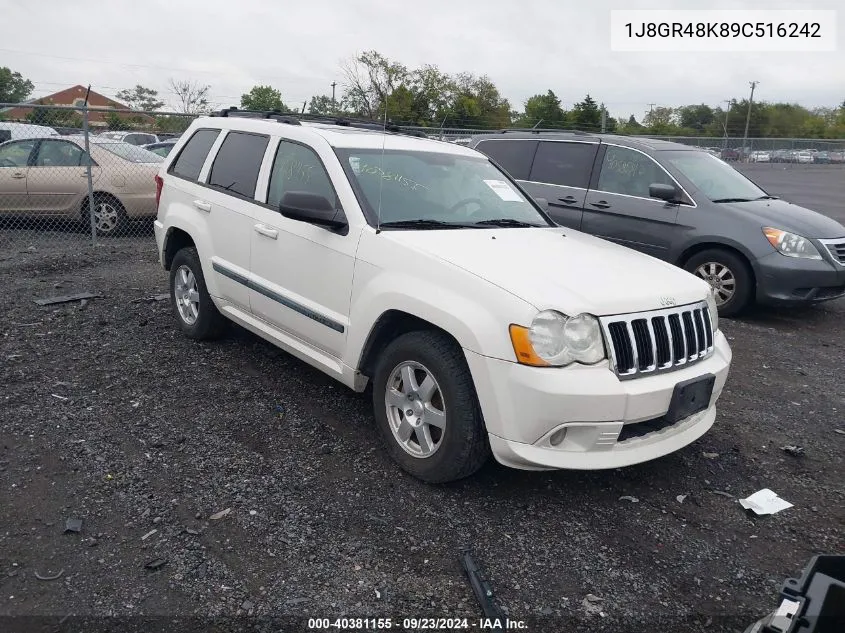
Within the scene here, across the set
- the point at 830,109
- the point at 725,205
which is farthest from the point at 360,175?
the point at 830,109

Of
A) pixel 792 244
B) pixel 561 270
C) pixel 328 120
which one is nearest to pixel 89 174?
pixel 328 120

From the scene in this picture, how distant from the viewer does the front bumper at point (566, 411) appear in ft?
10.3

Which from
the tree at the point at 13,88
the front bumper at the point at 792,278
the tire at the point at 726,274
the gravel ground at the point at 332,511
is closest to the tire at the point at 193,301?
the gravel ground at the point at 332,511

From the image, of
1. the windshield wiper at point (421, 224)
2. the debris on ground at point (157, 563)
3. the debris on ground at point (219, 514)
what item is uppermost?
the windshield wiper at point (421, 224)

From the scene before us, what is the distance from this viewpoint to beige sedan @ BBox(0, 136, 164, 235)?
10242 mm

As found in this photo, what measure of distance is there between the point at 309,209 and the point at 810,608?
3018 mm

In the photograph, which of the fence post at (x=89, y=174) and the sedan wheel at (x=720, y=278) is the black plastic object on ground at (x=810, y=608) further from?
the fence post at (x=89, y=174)

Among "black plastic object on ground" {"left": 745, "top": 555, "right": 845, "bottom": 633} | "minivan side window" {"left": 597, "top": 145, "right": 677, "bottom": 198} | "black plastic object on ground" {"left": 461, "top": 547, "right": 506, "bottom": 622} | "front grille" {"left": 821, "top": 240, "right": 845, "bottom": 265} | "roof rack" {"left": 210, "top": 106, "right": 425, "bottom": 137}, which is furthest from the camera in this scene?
"minivan side window" {"left": 597, "top": 145, "right": 677, "bottom": 198}

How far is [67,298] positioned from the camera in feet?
23.0

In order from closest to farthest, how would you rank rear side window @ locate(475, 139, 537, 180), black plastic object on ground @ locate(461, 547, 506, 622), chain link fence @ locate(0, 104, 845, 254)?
black plastic object on ground @ locate(461, 547, 506, 622)
rear side window @ locate(475, 139, 537, 180)
chain link fence @ locate(0, 104, 845, 254)

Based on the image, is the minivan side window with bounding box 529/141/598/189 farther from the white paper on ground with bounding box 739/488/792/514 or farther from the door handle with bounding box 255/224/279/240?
the white paper on ground with bounding box 739/488/792/514

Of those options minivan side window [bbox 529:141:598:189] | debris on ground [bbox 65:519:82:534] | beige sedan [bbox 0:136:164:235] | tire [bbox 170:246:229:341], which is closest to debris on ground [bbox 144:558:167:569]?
debris on ground [bbox 65:519:82:534]

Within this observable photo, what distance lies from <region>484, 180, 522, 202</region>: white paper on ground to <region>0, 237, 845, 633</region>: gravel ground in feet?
5.59

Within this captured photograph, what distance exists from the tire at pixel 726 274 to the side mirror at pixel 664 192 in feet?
2.17
